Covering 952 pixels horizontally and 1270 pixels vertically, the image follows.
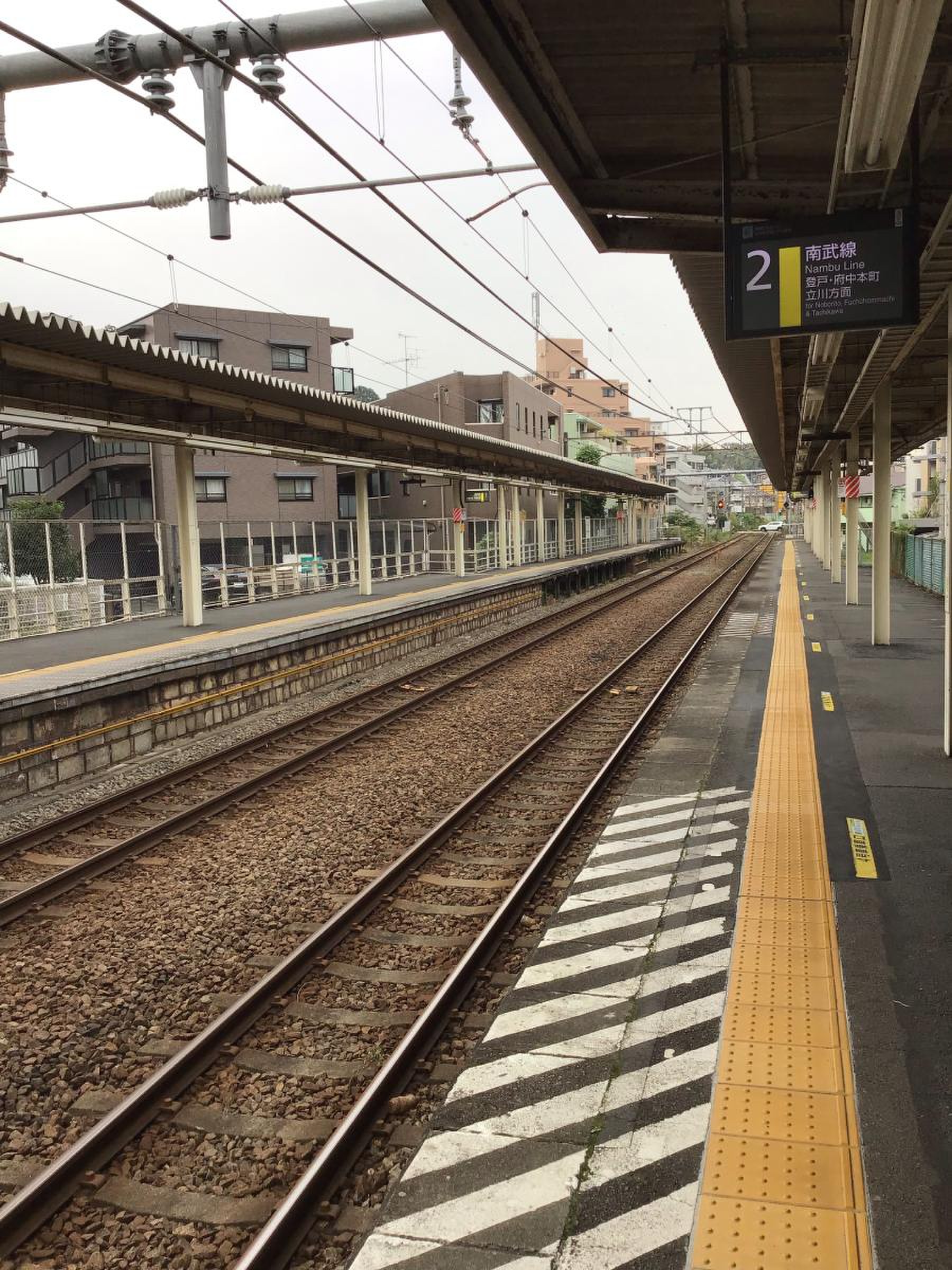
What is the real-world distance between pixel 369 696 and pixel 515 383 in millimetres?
42742

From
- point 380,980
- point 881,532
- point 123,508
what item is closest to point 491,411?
point 123,508

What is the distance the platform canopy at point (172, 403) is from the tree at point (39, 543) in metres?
3.05

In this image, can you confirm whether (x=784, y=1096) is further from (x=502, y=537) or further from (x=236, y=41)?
(x=502, y=537)

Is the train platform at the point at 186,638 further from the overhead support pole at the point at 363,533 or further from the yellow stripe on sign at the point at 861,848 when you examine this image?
the yellow stripe on sign at the point at 861,848

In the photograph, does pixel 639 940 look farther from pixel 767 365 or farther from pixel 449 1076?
pixel 767 365

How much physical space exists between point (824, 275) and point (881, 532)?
10000mm

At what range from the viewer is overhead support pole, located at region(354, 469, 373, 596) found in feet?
70.6

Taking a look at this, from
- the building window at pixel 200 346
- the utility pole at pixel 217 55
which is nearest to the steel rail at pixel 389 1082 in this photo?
the utility pole at pixel 217 55

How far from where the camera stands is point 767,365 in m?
13.0

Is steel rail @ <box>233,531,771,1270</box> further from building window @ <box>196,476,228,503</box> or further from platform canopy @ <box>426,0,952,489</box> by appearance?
building window @ <box>196,476,228,503</box>

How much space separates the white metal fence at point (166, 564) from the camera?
16.4 m

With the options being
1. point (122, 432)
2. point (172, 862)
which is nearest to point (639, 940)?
point (172, 862)

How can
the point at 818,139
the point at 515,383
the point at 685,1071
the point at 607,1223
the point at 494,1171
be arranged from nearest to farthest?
1. the point at 607,1223
2. the point at 494,1171
3. the point at 685,1071
4. the point at 818,139
5. the point at 515,383

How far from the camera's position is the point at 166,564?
2234 centimetres
